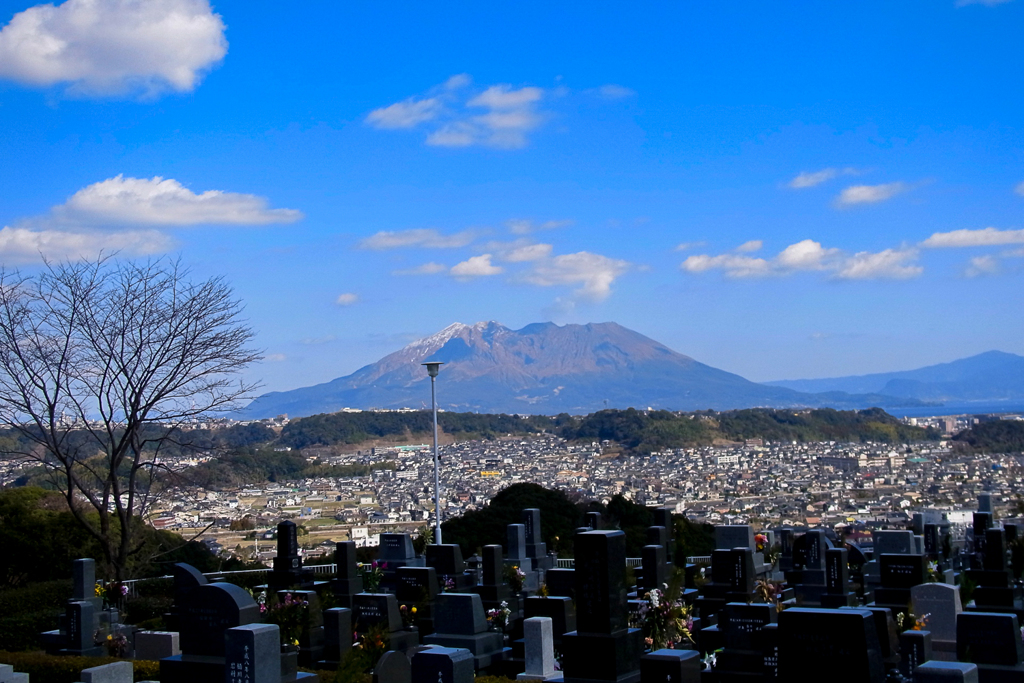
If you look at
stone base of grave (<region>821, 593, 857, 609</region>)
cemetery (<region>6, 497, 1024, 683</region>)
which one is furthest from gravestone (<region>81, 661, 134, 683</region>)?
stone base of grave (<region>821, 593, 857, 609</region>)

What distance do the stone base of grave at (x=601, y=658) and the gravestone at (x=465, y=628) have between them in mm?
3630

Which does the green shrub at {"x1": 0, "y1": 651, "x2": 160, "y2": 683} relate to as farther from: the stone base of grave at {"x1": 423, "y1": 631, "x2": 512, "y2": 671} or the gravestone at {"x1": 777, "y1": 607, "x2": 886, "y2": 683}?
the gravestone at {"x1": 777, "y1": 607, "x2": 886, "y2": 683}

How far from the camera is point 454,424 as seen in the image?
6788 centimetres

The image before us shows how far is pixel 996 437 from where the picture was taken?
53.6 metres

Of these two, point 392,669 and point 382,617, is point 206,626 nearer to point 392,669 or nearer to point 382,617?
point 392,669

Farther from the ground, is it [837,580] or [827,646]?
[827,646]

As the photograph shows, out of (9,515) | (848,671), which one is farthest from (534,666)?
(9,515)

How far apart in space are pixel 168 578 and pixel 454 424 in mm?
48179

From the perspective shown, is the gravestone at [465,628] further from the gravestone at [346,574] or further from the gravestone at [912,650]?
the gravestone at [912,650]

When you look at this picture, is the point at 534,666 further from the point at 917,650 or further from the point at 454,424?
the point at 454,424

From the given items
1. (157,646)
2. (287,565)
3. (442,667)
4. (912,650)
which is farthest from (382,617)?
(912,650)

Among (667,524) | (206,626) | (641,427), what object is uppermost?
(641,427)

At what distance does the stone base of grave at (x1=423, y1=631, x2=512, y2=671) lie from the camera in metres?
11.9

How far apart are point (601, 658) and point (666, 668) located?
599mm
